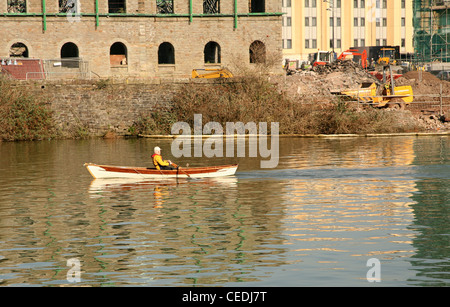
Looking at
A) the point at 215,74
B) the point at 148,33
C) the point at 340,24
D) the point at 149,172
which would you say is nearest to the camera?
the point at 149,172

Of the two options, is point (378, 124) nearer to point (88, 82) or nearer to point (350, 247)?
point (88, 82)

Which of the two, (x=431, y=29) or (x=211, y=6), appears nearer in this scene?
(x=211, y=6)

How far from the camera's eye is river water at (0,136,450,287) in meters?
13.2

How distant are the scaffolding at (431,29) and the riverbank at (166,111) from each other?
112ft

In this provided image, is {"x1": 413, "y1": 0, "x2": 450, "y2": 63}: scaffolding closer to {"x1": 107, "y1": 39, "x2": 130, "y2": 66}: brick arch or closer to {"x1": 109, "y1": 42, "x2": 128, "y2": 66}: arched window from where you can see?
{"x1": 107, "y1": 39, "x2": 130, "y2": 66}: brick arch

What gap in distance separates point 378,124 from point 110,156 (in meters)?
17.7

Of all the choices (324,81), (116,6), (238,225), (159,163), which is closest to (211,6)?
(116,6)

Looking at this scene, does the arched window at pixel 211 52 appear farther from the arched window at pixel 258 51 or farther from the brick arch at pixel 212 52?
the arched window at pixel 258 51

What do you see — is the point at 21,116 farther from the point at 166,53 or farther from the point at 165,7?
the point at 165,7

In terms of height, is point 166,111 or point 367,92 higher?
point 367,92

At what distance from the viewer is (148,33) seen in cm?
5234

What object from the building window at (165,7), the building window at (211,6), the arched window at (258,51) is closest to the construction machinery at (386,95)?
the arched window at (258,51)

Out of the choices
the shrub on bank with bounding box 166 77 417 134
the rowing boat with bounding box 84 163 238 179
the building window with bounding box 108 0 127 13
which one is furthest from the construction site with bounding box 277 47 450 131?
the rowing boat with bounding box 84 163 238 179

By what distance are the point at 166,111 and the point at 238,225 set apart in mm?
28819
